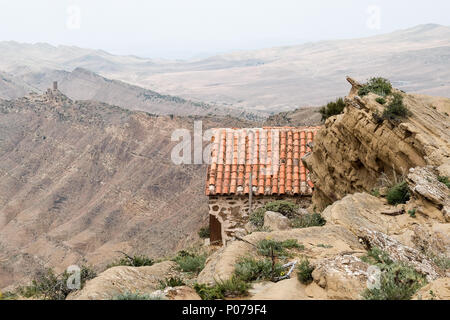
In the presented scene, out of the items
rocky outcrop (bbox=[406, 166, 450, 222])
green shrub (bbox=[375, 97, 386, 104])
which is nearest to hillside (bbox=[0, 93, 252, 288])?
green shrub (bbox=[375, 97, 386, 104])

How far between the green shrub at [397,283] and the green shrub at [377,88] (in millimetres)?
7121

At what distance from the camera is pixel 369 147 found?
11375 mm

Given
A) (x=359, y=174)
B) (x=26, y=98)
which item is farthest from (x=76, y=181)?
(x=359, y=174)

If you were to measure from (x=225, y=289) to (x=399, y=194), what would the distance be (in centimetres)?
548

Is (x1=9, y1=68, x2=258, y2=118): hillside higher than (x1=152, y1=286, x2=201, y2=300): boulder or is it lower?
lower

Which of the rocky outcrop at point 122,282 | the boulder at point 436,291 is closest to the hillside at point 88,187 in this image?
the rocky outcrop at point 122,282

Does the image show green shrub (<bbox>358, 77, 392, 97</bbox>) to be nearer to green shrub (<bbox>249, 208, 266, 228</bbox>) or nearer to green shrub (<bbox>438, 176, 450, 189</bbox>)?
green shrub (<bbox>438, 176, 450, 189</bbox>)

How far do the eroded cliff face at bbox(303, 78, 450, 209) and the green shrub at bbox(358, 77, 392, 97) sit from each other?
12.3 inches

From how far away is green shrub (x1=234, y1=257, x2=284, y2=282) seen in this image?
5.95 metres

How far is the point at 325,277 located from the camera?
5.45 m

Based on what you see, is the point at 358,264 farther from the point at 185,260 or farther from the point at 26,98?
the point at 26,98

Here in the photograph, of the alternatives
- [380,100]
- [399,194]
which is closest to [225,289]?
[399,194]

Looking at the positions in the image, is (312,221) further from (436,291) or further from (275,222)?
(436,291)

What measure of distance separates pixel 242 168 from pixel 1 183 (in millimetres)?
35730
